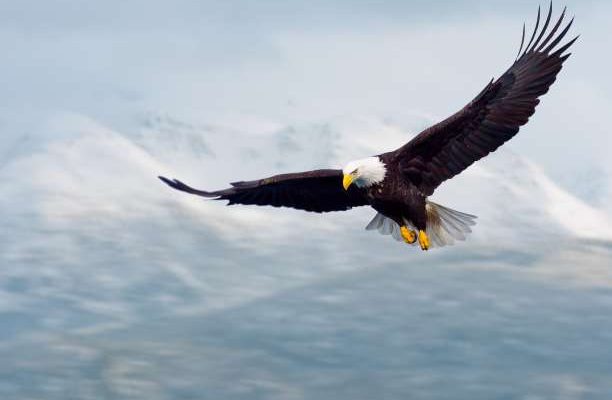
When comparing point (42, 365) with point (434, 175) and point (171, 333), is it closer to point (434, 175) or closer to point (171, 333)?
point (171, 333)

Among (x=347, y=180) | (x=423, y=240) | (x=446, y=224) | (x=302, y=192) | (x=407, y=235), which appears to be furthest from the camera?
(x=446, y=224)

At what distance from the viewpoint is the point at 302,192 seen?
14.3 metres

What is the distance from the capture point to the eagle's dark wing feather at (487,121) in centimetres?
1300

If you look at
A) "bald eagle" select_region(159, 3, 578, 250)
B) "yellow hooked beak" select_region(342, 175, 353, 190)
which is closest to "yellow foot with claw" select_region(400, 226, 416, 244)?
"bald eagle" select_region(159, 3, 578, 250)

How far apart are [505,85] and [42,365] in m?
119

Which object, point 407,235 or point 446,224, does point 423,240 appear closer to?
point 407,235

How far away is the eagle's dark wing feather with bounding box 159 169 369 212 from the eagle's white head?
0.54 meters

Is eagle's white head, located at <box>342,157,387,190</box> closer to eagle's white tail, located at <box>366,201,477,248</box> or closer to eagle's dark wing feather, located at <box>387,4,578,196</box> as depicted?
eagle's dark wing feather, located at <box>387,4,578,196</box>

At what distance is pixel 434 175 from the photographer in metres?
13.4

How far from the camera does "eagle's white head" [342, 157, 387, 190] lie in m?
12.9

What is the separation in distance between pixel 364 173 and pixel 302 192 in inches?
60.0

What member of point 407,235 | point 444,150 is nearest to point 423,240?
point 407,235

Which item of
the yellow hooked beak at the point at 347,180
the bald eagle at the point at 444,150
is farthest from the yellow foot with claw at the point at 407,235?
the yellow hooked beak at the point at 347,180

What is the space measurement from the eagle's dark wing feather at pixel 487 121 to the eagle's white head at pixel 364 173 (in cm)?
36
